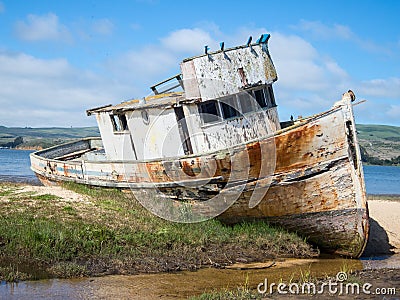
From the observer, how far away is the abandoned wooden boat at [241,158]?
32.7 ft

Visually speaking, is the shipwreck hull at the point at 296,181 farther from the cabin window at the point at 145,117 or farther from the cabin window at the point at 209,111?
the cabin window at the point at 145,117

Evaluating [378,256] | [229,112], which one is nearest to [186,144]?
[229,112]

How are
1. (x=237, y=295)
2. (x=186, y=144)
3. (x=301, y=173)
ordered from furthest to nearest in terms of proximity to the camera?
(x=186, y=144), (x=301, y=173), (x=237, y=295)

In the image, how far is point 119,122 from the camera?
543 inches

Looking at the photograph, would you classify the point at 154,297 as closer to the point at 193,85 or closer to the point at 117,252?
the point at 117,252

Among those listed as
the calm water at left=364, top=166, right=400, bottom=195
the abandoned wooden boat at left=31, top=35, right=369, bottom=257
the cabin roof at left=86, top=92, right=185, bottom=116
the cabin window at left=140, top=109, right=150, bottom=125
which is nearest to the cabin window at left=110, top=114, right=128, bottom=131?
the abandoned wooden boat at left=31, top=35, right=369, bottom=257

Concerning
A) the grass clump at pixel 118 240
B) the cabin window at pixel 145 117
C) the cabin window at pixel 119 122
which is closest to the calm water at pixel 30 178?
the cabin window at pixel 119 122

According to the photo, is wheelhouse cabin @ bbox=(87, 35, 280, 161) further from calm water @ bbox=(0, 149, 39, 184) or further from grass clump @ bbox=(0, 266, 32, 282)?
calm water @ bbox=(0, 149, 39, 184)

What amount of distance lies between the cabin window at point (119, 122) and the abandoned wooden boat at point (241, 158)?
3cm

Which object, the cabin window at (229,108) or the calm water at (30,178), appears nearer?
the cabin window at (229,108)

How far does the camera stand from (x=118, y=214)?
36.2ft

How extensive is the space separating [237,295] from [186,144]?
5.49m

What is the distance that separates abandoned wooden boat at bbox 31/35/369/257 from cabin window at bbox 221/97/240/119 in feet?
0.08

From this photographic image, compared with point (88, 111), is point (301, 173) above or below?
below
